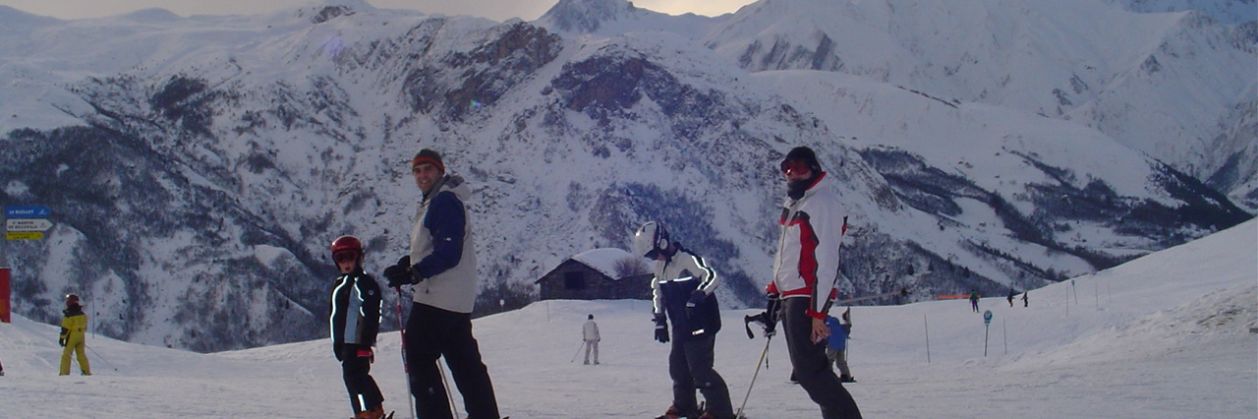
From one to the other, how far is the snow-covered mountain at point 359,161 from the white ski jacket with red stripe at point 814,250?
73.1 m

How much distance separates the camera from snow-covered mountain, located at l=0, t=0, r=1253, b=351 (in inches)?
3137

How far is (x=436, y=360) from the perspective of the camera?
276 inches

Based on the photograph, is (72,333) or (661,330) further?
(72,333)

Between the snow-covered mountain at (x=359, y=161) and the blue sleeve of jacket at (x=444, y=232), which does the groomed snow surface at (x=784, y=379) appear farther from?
the snow-covered mountain at (x=359, y=161)

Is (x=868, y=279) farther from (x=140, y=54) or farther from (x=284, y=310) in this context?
(x=140, y=54)

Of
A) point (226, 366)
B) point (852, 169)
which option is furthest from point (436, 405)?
point (852, 169)

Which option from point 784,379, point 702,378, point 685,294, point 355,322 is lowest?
point 784,379

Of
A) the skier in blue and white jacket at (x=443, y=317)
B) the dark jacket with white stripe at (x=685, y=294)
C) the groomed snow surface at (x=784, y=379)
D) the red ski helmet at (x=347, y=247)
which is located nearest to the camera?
the skier in blue and white jacket at (x=443, y=317)

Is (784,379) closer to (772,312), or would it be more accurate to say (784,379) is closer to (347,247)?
(772,312)

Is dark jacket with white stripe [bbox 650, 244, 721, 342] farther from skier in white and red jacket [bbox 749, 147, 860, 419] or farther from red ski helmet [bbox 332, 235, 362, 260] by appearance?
red ski helmet [bbox 332, 235, 362, 260]

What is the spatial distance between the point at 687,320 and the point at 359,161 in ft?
297

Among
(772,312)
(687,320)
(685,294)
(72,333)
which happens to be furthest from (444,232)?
(72,333)

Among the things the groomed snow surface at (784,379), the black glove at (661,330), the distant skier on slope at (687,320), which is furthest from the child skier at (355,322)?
the black glove at (661,330)

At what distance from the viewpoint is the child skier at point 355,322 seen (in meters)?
7.86
